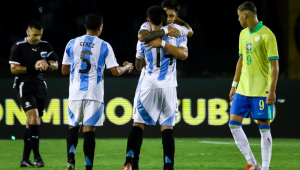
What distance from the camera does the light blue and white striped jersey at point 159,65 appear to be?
17.4ft

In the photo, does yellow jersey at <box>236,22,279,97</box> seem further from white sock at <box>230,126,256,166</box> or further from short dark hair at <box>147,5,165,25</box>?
short dark hair at <box>147,5,165,25</box>

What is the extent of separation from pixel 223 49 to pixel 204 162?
20.4ft

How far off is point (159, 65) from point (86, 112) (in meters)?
1.02

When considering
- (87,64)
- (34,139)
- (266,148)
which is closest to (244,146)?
(266,148)

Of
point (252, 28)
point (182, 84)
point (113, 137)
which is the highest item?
point (252, 28)

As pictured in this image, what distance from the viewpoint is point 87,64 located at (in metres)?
5.39

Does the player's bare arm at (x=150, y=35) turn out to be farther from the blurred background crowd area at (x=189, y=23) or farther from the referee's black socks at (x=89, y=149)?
the blurred background crowd area at (x=189, y=23)

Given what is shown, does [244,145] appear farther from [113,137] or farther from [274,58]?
[113,137]

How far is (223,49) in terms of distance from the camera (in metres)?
13.0

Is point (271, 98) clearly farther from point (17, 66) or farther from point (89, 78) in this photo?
point (17, 66)

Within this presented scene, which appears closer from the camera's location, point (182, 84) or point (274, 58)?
point (274, 58)

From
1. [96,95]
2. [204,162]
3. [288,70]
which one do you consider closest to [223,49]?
[288,70]

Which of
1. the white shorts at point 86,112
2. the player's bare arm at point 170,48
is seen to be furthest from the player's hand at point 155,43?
the white shorts at point 86,112

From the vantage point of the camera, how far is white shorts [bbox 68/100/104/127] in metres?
5.38
